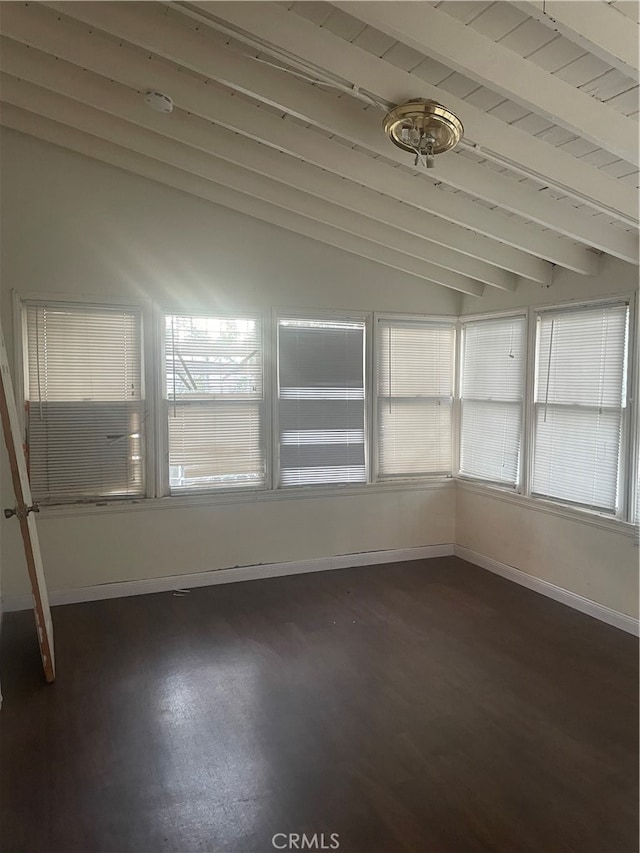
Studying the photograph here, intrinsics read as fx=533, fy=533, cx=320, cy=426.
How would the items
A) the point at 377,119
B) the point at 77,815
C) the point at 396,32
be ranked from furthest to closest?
the point at 377,119
the point at 77,815
the point at 396,32

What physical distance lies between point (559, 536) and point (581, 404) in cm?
100

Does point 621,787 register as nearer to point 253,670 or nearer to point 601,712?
point 601,712

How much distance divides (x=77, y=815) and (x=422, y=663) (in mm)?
1860

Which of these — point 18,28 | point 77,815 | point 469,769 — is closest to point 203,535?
point 77,815

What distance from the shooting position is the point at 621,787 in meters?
2.14

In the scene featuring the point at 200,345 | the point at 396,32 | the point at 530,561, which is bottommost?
the point at 530,561

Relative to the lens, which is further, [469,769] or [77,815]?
[469,769]

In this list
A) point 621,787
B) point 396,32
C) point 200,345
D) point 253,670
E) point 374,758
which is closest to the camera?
point 396,32

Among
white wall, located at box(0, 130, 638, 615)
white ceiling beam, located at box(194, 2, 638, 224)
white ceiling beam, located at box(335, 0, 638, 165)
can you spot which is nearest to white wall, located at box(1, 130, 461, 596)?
white wall, located at box(0, 130, 638, 615)

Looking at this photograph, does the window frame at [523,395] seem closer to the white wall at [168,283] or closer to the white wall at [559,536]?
the white wall at [559,536]

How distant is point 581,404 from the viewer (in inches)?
148

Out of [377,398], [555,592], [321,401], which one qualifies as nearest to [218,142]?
[321,401]

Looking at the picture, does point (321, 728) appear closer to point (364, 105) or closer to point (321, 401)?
point (321, 401)

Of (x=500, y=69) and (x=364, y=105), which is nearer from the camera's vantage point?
(x=500, y=69)
